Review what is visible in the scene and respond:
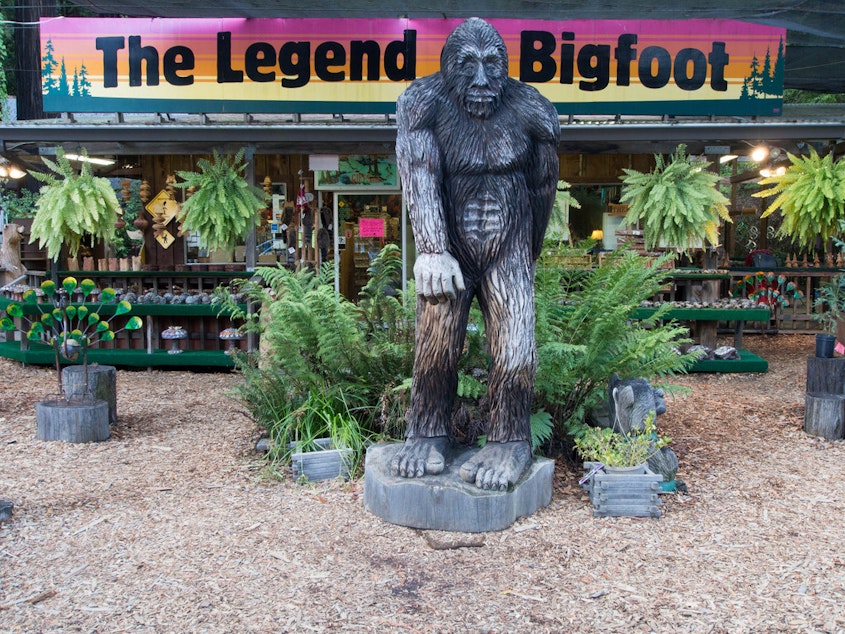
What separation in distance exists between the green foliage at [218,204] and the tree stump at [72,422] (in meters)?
2.50

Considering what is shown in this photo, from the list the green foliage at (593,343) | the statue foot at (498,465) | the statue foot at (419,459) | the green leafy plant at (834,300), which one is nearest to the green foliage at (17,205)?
the green foliage at (593,343)

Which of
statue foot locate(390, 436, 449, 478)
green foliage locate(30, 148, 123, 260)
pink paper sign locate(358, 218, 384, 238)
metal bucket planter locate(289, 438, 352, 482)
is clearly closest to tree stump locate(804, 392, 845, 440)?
statue foot locate(390, 436, 449, 478)

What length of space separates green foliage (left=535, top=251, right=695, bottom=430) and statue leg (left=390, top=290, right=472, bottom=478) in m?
0.70

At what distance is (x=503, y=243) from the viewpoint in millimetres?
3688

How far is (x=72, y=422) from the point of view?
5.24m

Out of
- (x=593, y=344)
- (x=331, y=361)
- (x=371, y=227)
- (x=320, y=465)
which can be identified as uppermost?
(x=371, y=227)

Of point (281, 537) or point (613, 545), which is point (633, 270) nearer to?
point (613, 545)

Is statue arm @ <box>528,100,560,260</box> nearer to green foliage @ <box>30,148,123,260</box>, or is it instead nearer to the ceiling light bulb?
green foliage @ <box>30,148,123,260</box>

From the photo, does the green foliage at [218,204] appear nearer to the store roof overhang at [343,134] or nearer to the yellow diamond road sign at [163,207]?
the store roof overhang at [343,134]

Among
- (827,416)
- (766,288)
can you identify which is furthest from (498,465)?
(766,288)

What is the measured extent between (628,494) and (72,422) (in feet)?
12.3

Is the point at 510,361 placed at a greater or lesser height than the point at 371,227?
lesser

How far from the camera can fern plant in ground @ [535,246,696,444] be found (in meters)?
4.49

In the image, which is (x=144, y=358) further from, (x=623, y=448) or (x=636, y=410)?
(x=623, y=448)
